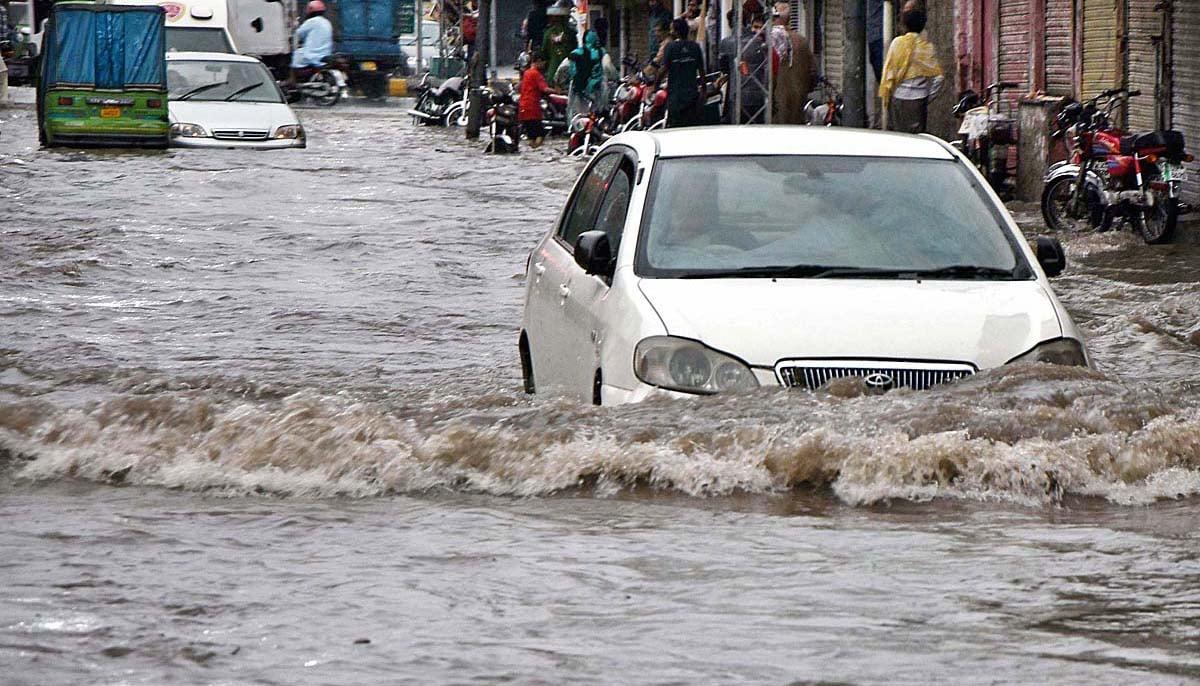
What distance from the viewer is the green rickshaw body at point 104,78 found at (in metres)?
28.2

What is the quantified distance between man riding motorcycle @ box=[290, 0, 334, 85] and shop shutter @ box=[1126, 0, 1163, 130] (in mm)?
26155

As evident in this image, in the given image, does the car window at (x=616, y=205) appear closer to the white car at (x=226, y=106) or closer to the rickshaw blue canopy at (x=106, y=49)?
the white car at (x=226, y=106)

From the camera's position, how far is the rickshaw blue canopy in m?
28.8

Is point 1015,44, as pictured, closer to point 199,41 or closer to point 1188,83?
point 1188,83

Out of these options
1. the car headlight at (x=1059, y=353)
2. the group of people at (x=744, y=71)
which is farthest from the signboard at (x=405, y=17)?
the car headlight at (x=1059, y=353)

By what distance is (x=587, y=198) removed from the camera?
29.4ft

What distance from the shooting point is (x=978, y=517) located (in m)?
6.62

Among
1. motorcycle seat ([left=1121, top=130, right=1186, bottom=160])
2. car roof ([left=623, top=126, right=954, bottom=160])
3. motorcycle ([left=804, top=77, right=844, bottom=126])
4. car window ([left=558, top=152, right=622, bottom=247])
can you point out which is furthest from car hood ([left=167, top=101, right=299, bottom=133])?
car roof ([left=623, top=126, right=954, bottom=160])

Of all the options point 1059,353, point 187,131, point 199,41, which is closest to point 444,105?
point 199,41

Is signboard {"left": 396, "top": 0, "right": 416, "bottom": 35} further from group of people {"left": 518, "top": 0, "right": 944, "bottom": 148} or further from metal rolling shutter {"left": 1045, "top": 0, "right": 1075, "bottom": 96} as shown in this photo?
metal rolling shutter {"left": 1045, "top": 0, "right": 1075, "bottom": 96}

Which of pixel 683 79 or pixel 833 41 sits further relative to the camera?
pixel 833 41

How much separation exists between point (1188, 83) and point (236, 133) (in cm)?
1298

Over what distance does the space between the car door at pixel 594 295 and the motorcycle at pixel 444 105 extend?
1166 inches

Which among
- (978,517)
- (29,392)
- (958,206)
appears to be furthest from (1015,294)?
(29,392)
